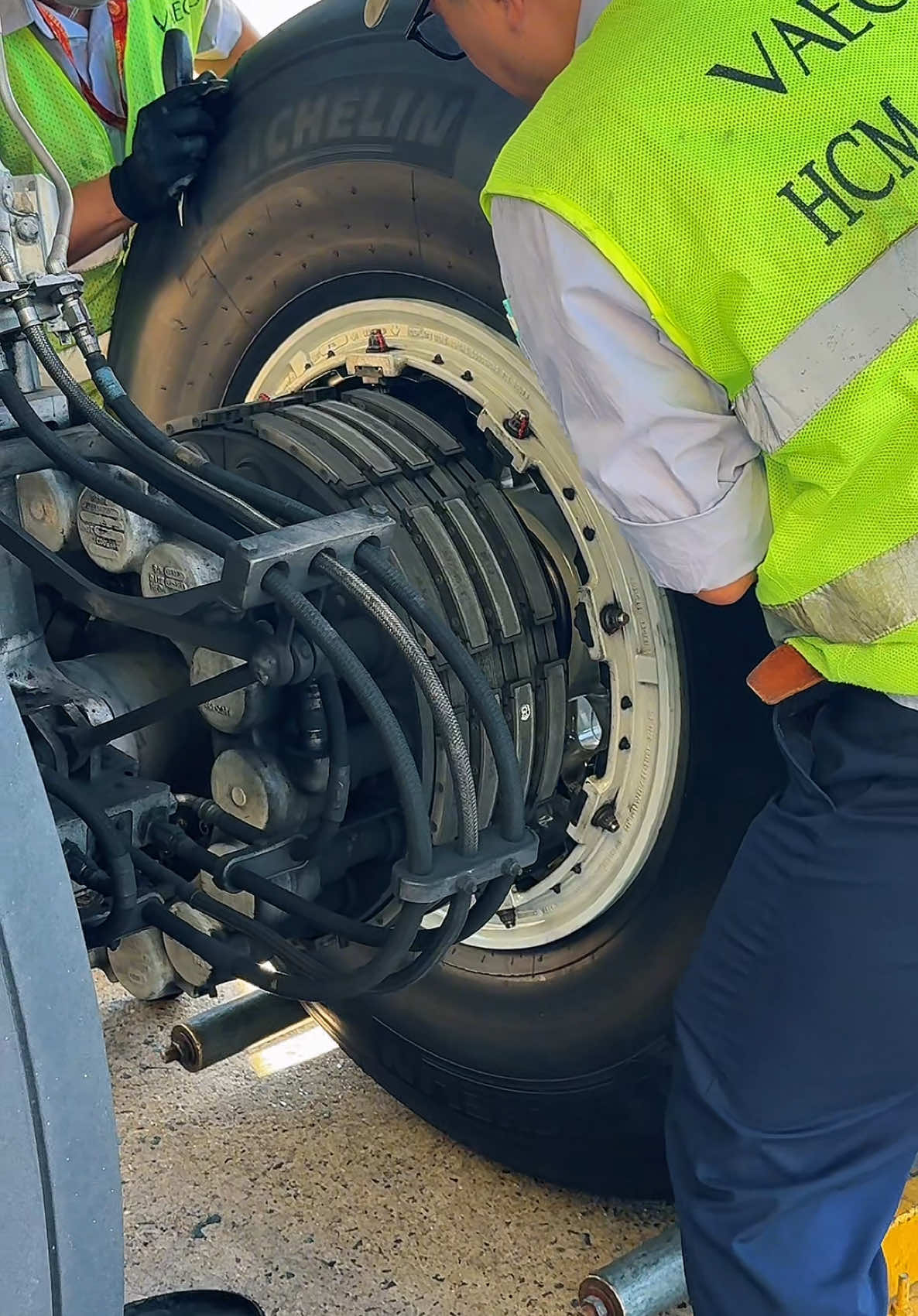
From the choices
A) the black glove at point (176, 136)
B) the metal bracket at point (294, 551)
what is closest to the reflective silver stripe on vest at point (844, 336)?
the metal bracket at point (294, 551)

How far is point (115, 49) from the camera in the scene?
2.30m

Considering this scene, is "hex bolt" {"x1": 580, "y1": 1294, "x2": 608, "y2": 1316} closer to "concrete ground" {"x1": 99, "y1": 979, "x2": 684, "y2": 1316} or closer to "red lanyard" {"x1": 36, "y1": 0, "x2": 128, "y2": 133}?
"concrete ground" {"x1": 99, "y1": 979, "x2": 684, "y2": 1316}

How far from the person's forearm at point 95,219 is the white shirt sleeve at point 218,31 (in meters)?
0.63

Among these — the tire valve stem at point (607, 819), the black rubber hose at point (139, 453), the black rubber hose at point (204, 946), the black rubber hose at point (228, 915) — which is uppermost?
the black rubber hose at point (139, 453)

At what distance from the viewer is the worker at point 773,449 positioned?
976 millimetres

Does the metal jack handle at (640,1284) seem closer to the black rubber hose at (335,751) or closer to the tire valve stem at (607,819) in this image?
the tire valve stem at (607,819)

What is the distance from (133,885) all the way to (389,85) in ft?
3.09

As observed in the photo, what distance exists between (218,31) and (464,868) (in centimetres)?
200

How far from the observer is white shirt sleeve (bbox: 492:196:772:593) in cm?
103

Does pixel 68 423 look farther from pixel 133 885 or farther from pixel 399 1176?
pixel 399 1176

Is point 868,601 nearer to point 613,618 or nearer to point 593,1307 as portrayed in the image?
point 613,618

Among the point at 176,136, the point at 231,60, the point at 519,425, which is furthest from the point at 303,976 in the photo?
the point at 231,60

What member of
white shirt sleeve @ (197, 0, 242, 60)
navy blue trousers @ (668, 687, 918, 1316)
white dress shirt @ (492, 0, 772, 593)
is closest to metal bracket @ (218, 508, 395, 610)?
white dress shirt @ (492, 0, 772, 593)

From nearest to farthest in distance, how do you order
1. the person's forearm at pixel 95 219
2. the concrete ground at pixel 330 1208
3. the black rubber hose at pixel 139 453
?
1. the black rubber hose at pixel 139 453
2. the concrete ground at pixel 330 1208
3. the person's forearm at pixel 95 219
